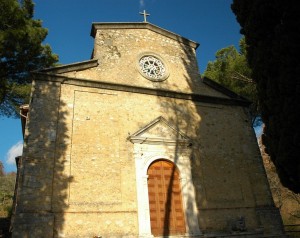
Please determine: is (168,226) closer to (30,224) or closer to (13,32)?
(30,224)

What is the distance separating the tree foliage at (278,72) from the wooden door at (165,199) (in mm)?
3325

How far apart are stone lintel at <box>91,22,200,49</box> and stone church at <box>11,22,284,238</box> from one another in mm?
49

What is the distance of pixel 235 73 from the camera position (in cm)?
1627

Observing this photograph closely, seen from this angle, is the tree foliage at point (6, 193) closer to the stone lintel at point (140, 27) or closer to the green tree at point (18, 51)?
the green tree at point (18, 51)

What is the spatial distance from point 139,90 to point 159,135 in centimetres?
189

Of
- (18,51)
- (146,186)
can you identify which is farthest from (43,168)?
(18,51)

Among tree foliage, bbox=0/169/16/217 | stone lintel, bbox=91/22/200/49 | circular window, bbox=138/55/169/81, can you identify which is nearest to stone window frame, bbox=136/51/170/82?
circular window, bbox=138/55/169/81

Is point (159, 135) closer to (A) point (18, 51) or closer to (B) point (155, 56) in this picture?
(B) point (155, 56)

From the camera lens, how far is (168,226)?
941cm

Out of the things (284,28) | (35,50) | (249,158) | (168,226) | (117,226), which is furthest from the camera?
(35,50)

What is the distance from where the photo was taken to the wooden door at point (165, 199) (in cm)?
936

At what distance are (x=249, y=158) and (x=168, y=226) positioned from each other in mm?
4447

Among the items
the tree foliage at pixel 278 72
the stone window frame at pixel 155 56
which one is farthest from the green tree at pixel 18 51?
the tree foliage at pixel 278 72

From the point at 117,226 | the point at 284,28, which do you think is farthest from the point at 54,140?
the point at 284,28
